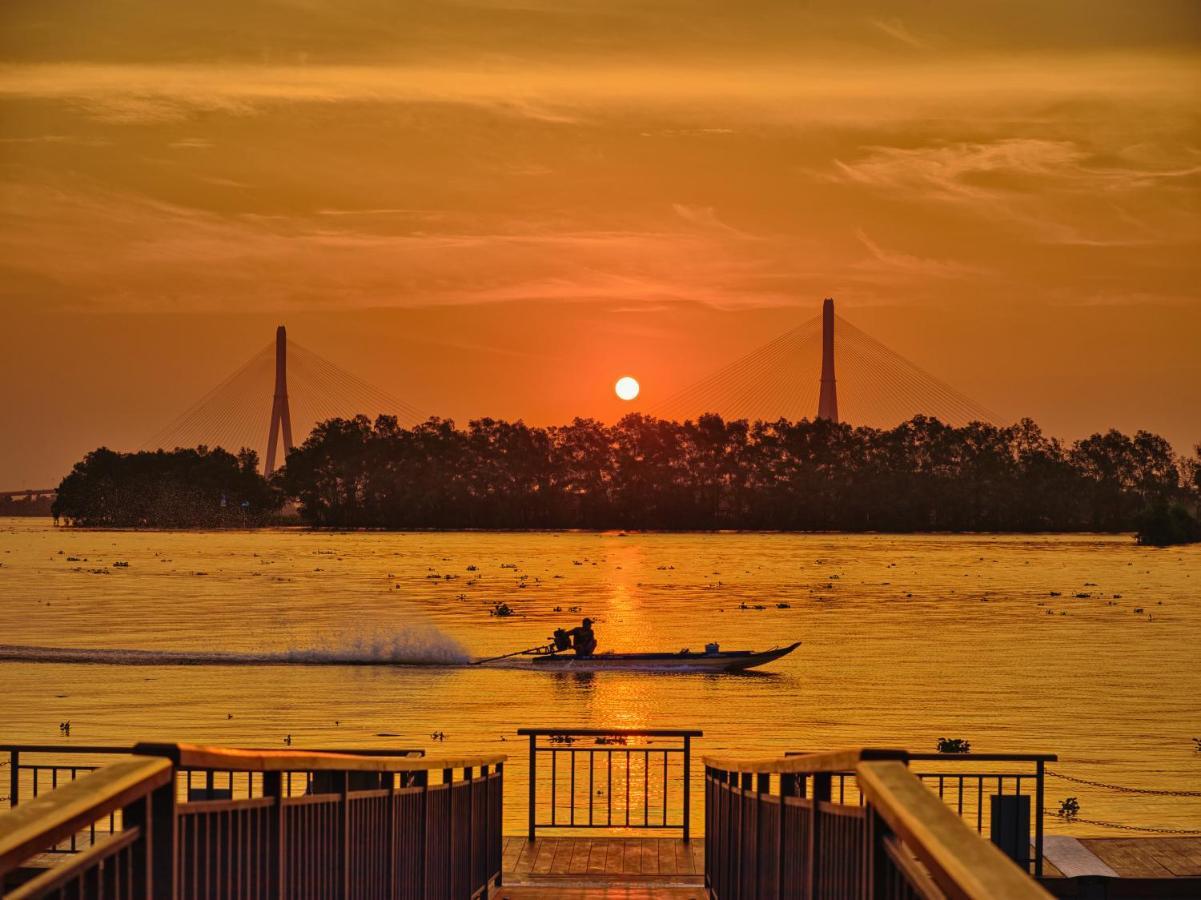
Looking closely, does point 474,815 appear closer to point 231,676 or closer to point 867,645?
point 231,676

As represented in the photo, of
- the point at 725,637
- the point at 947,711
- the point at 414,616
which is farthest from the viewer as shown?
the point at 414,616

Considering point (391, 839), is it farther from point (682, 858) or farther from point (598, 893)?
point (682, 858)

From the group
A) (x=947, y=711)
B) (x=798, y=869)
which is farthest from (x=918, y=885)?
(x=947, y=711)

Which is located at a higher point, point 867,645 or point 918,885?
point 918,885

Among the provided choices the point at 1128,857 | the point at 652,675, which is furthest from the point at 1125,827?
the point at 652,675

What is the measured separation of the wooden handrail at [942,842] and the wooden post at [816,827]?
2.00 meters

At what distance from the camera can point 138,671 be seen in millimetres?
51438

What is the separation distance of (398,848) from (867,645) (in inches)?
2240

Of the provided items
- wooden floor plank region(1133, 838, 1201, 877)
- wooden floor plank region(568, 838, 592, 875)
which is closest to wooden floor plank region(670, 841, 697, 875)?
wooden floor plank region(568, 838, 592, 875)

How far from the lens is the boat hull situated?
48438 millimetres

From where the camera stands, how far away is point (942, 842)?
153 inches

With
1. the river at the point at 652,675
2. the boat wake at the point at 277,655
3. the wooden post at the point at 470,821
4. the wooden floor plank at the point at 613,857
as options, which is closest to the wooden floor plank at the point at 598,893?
the wooden post at the point at 470,821

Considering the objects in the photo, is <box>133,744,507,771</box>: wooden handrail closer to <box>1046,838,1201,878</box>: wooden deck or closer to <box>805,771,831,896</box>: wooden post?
<box>805,771,831,896</box>: wooden post

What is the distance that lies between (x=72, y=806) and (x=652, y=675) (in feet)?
153
